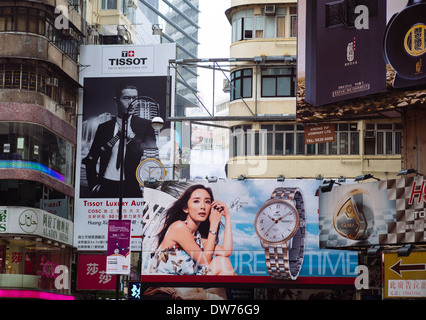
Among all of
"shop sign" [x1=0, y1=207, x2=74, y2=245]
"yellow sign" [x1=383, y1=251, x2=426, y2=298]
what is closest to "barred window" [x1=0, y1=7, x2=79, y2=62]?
"shop sign" [x1=0, y1=207, x2=74, y2=245]

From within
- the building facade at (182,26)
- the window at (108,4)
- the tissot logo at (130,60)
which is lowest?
the tissot logo at (130,60)

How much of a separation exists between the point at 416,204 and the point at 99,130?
25.4 m

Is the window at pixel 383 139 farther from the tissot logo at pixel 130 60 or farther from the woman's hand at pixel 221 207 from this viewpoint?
the tissot logo at pixel 130 60

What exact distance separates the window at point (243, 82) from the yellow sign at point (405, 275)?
58.4 feet

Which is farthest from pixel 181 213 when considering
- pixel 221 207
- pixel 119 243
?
pixel 119 243

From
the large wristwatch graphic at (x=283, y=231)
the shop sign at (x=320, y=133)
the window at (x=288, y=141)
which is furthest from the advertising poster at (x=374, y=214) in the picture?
the window at (x=288, y=141)

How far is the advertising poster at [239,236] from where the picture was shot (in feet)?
135

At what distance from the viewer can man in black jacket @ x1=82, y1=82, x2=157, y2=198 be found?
4725 cm

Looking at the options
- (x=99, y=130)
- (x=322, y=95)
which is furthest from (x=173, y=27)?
(x=322, y=95)

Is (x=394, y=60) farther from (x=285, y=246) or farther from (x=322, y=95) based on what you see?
(x=285, y=246)

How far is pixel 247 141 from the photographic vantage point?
150 feet

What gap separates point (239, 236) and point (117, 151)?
1011 cm

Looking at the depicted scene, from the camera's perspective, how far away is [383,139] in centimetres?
4444

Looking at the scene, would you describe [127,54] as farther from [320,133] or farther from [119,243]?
[119,243]
